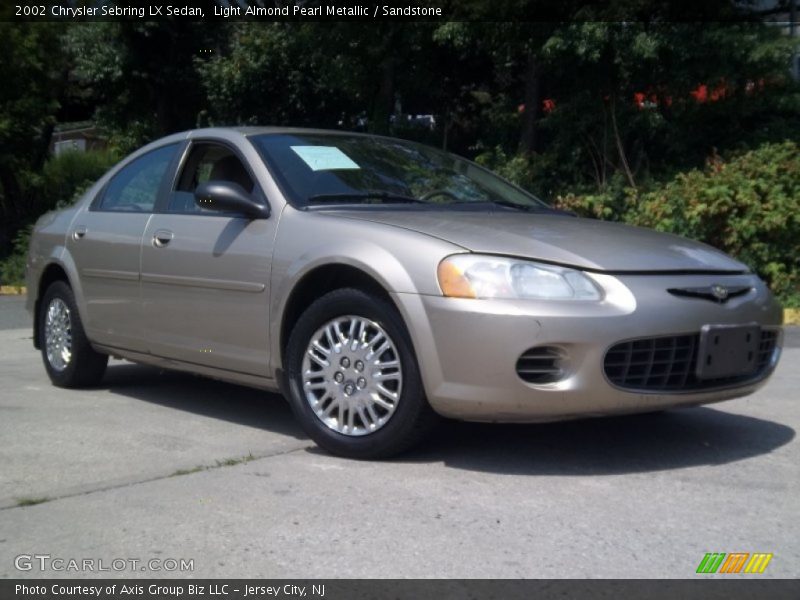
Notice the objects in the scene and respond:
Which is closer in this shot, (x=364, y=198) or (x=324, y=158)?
(x=364, y=198)

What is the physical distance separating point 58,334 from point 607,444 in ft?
11.3

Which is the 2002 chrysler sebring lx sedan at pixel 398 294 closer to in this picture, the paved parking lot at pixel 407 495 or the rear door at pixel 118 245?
the rear door at pixel 118 245

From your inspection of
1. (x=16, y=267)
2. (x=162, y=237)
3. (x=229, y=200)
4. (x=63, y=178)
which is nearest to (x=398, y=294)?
(x=229, y=200)

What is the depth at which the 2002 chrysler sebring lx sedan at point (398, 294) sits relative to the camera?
4.32 metres

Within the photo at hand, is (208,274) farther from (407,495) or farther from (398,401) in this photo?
(407,495)

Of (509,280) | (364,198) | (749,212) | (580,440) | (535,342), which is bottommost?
(580,440)

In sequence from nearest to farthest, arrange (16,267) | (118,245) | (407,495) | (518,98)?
(407,495), (118,245), (518,98), (16,267)

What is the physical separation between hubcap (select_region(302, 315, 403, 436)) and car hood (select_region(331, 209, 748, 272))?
0.49 meters

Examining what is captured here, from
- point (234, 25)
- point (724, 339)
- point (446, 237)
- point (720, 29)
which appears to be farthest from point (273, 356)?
point (234, 25)

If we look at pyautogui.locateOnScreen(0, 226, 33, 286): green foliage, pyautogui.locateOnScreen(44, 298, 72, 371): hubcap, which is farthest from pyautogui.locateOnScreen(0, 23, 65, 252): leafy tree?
pyautogui.locateOnScreen(44, 298, 72, 371): hubcap

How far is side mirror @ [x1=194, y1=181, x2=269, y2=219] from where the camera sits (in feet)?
16.7

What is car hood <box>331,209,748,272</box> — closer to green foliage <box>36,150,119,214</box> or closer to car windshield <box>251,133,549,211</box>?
car windshield <box>251,133,549,211</box>

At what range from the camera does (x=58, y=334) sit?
670 centimetres

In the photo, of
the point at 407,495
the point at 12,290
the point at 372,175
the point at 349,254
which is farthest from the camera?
the point at 12,290
